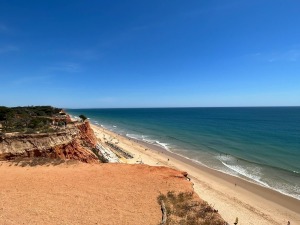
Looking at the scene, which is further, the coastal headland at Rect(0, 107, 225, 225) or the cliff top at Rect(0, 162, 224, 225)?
the coastal headland at Rect(0, 107, 225, 225)

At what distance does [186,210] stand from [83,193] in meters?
5.95

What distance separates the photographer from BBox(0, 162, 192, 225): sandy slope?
11.5 m

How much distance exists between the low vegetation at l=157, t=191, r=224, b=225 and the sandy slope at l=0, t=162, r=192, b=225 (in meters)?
0.56

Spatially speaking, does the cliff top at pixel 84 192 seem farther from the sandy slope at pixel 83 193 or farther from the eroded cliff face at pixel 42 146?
the eroded cliff face at pixel 42 146

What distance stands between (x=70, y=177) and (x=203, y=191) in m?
14.9

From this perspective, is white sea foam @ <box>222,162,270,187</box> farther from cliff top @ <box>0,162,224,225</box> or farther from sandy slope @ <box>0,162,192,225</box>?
sandy slope @ <box>0,162,192,225</box>

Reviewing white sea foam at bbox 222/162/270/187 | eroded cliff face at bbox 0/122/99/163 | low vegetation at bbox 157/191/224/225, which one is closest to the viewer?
low vegetation at bbox 157/191/224/225

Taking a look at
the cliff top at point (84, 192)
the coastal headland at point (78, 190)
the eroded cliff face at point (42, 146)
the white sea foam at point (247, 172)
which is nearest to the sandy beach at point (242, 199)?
the white sea foam at point (247, 172)

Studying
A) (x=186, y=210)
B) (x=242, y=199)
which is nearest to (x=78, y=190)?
(x=186, y=210)

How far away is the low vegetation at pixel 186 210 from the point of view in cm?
1166

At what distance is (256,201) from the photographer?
23.7m

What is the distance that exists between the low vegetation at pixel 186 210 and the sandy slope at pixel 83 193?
56cm

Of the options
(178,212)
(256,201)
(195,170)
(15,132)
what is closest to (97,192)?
(178,212)

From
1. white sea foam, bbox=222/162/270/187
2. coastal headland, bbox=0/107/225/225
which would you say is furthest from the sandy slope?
white sea foam, bbox=222/162/270/187
